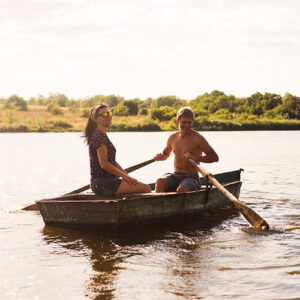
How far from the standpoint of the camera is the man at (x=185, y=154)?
6512 mm

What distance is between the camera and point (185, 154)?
6.55m

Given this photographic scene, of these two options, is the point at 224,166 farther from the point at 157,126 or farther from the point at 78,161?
the point at 157,126

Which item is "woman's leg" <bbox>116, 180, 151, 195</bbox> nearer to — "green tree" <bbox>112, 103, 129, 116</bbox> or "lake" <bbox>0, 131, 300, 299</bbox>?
"lake" <bbox>0, 131, 300, 299</bbox>

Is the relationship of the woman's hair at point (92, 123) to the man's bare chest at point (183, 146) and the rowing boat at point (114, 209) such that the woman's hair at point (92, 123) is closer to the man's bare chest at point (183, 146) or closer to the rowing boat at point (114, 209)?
the rowing boat at point (114, 209)

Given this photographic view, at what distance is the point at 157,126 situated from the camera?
186 feet

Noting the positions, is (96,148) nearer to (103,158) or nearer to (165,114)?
(103,158)

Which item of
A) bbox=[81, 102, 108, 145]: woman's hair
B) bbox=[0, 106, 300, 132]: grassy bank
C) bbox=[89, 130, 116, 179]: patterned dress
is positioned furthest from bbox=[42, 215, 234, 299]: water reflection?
bbox=[0, 106, 300, 132]: grassy bank

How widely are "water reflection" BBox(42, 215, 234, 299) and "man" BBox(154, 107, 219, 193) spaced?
0.54 meters

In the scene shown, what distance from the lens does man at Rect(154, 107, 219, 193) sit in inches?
256

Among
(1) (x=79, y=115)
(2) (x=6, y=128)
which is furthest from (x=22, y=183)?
(1) (x=79, y=115)

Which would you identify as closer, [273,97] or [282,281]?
[282,281]

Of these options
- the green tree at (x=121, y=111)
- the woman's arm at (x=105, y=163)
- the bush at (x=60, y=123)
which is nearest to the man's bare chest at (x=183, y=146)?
the woman's arm at (x=105, y=163)

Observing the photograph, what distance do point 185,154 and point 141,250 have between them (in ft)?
5.83

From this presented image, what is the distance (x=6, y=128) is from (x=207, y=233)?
4876 centimetres
